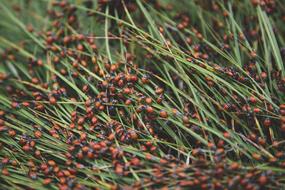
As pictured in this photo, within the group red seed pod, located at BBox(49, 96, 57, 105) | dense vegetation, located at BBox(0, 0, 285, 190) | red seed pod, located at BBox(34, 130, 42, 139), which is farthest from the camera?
red seed pod, located at BBox(49, 96, 57, 105)

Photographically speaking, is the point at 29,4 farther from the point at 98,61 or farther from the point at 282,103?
the point at 282,103

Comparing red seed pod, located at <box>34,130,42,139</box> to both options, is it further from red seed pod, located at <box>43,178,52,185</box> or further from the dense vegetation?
red seed pod, located at <box>43,178,52,185</box>

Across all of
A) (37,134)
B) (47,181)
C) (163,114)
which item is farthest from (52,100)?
(163,114)

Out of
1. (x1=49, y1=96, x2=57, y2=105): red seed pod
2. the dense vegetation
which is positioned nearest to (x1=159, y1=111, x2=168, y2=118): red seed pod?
the dense vegetation

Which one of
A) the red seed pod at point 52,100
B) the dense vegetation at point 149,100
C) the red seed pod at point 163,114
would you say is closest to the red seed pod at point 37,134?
the dense vegetation at point 149,100

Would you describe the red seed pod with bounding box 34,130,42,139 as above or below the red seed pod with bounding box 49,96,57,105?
below

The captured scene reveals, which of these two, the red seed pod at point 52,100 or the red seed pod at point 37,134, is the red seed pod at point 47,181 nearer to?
the red seed pod at point 37,134

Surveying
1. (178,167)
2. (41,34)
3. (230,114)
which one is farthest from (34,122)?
(230,114)

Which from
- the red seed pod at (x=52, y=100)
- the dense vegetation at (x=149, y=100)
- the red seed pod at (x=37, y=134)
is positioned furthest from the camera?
the red seed pod at (x=52, y=100)

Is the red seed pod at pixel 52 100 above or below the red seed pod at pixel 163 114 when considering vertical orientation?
above
